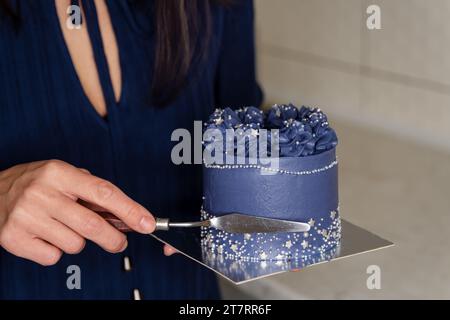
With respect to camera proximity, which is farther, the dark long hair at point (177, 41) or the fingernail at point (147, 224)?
the dark long hair at point (177, 41)

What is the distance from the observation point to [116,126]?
3.05ft

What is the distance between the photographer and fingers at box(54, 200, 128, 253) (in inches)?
27.4

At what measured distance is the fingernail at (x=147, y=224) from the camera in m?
0.70

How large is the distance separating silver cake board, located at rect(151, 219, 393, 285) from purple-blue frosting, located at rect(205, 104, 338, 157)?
0.32 feet

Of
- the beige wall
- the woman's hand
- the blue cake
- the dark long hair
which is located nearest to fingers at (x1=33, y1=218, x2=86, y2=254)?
the woman's hand

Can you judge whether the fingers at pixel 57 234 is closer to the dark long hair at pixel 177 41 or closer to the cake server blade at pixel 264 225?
the cake server blade at pixel 264 225

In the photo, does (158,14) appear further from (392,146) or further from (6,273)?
(392,146)

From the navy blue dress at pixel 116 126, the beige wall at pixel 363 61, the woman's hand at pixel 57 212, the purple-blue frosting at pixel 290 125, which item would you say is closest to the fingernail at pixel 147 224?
the woman's hand at pixel 57 212

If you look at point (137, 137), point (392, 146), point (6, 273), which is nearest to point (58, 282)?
point (6, 273)

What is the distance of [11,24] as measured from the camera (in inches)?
34.2

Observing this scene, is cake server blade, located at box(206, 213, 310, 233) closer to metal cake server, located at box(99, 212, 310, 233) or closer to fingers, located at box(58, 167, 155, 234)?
metal cake server, located at box(99, 212, 310, 233)

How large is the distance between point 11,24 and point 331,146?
384 mm

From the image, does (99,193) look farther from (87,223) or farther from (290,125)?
(290,125)

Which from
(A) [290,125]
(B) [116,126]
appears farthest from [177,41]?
(A) [290,125]
